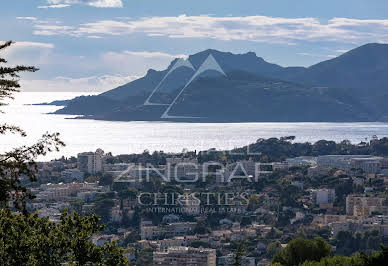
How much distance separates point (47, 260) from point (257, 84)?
107 m

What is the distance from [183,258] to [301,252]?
8.00 meters

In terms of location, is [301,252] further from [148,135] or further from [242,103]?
[242,103]

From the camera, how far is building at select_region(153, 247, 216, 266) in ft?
63.0

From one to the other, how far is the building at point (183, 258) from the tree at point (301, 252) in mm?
7429

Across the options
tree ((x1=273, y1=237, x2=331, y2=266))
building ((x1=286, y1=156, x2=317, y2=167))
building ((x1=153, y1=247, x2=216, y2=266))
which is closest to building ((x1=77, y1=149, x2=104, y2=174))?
building ((x1=286, y1=156, x2=317, y2=167))

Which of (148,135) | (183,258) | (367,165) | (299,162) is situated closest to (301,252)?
(183,258)

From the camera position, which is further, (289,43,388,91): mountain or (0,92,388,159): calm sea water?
(289,43,388,91): mountain

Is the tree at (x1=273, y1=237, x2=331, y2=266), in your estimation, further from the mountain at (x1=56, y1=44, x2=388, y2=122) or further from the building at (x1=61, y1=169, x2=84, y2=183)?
the mountain at (x1=56, y1=44, x2=388, y2=122)

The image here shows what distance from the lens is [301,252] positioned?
38.1ft

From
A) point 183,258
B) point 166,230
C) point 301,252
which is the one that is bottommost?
point 166,230

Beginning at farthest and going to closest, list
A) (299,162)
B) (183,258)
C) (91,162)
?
(299,162)
(91,162)
(183,258)

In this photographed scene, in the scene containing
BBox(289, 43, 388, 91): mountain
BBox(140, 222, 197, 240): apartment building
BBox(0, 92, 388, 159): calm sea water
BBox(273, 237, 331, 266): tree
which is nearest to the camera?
BBox(273, 237, 331, 266): tree

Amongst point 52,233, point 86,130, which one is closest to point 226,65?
point 86,130

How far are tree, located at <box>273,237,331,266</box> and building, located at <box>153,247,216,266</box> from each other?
7429 millimetres
